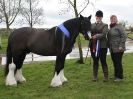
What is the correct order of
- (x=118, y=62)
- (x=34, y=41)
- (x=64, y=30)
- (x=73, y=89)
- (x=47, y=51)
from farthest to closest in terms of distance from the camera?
(x=118, y=62)
(x=34, y=41)
(x=47, y=51)
(x=64, y=30)
(x=73, y=89)

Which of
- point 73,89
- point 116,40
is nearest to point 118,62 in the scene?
point 116,40

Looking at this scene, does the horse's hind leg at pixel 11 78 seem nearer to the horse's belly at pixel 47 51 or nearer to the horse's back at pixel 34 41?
the horse's back at pixel 34 41

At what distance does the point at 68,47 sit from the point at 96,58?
3.74 ft

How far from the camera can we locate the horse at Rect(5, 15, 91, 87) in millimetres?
10391

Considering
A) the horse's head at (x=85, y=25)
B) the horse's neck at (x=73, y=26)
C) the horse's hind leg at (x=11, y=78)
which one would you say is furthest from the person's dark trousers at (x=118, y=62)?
the horse's hind leg at (x=11, y=78)

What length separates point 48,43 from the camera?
1056 cm

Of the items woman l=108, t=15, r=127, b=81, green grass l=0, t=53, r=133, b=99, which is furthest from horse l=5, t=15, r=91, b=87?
woman l=108, t=15, r=127, b=81

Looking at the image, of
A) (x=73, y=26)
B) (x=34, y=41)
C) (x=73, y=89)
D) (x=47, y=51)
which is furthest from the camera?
(x=34, y=41)

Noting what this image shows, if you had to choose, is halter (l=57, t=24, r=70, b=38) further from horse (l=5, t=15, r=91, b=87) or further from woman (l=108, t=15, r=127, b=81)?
woman (l=108, t=15, r=127, b=81)

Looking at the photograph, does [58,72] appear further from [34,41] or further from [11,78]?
Result: [11,78]

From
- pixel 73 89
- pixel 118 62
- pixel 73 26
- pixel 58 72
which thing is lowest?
pixel 73 89

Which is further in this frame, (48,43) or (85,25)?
(48,43)

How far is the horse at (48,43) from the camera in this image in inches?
409

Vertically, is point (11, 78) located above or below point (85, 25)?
below
